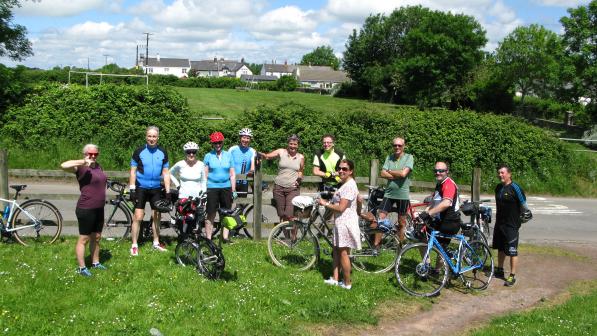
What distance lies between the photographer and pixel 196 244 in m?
8.09

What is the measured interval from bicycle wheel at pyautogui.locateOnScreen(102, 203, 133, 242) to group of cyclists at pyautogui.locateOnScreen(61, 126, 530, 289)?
0.76 metres

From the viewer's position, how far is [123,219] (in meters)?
9.91

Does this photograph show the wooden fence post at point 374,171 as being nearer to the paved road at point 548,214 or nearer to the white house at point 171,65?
the paved road at point 548,214

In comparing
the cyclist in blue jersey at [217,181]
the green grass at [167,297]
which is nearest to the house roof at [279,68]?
the cyclist in blue jersey at [217,181]

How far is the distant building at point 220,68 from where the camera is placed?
18288cm

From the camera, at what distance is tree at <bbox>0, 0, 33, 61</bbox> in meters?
21.6

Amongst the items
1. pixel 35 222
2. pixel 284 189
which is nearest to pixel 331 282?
pixel 284 189

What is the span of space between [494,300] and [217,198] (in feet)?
15.7

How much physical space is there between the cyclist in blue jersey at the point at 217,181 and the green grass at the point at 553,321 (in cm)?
470

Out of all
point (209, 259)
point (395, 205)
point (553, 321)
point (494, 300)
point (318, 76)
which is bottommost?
point (494, 300)

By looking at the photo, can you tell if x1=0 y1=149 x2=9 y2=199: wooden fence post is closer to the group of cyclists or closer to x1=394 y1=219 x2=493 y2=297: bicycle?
the group of cyclists

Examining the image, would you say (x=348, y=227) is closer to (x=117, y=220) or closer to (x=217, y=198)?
(x=217, y=198)

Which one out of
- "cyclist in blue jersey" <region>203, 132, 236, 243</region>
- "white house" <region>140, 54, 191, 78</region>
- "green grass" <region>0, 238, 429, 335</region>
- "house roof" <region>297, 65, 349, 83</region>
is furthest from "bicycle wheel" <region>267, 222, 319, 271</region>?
"white house" <region>140, 54, 191, 78</region>

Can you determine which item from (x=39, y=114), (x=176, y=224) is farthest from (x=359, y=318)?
(x=39, y=114)
